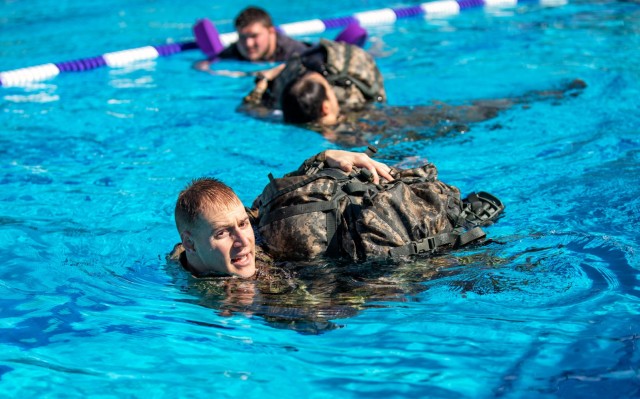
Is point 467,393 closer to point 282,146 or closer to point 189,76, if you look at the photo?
point 282,146

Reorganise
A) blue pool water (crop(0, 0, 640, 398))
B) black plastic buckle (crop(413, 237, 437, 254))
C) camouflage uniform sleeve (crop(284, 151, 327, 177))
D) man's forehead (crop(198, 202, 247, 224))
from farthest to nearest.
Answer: camouflage uniform sleeve (crop(284, 151, 327, 177)) → black plastic buckle (crop(413, 237, 437, 254)) → man's forehead (crop(198, 202, 247, 224)) → blue pool water (crop(0, 0, 640, 398))

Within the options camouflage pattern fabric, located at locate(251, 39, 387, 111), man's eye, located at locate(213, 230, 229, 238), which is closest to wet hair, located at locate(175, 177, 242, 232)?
man's eye, located at locate(213, 230, 229, 238)

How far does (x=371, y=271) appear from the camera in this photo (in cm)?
455

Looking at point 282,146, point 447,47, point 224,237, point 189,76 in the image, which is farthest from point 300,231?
point 447,47

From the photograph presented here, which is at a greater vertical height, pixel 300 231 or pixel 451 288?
pixel 300 231

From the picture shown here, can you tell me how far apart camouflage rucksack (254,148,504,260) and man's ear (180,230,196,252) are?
1.33ft

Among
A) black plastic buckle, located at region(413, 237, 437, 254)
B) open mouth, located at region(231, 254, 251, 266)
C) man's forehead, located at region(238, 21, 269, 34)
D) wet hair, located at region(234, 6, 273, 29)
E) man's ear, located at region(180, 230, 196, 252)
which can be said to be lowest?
black plastic buckle, located at region(413, 237, 437, 254)

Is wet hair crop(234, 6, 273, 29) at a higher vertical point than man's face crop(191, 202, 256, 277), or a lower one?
higher

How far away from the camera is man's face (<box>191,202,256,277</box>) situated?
4.32 metres

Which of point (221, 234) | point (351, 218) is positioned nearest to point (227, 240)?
point (221, 234)

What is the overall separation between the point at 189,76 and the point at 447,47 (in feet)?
11.1

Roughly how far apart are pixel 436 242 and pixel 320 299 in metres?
0.75

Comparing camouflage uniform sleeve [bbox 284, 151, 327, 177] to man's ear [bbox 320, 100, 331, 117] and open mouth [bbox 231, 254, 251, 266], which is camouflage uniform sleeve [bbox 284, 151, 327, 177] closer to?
open mouth [bbox 231, 254, 251, 266]

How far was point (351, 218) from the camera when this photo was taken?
181 inches
